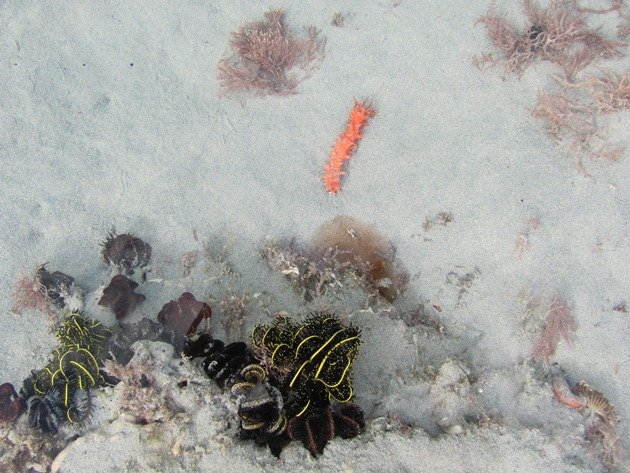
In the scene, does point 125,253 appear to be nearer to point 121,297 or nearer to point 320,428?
point 121,297

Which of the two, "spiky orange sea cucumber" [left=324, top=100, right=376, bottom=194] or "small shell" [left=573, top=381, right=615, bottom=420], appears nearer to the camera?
"small shell" [left=573, top=381, right=615, bottom=420]

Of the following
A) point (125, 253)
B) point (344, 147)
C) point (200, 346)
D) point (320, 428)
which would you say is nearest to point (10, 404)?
point (125, 253)

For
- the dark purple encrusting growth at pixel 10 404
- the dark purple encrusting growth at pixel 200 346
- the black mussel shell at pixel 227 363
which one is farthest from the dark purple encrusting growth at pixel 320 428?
the dark purple encrusting growth at pixel 10 404

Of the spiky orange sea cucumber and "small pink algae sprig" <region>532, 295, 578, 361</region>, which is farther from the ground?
the spiky orange sea cucumber

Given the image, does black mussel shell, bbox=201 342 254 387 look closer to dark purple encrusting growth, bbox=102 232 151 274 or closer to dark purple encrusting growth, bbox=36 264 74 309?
dark purple encrusting growth, bbox=102 232 151 274

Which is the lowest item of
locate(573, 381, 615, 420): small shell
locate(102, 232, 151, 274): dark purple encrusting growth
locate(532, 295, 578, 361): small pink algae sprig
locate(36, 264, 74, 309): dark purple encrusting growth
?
locate(36, 264, 74, 309): dark purple encrusting growth

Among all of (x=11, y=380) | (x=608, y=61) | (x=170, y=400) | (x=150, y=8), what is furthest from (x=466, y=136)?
(x=11, y=380)

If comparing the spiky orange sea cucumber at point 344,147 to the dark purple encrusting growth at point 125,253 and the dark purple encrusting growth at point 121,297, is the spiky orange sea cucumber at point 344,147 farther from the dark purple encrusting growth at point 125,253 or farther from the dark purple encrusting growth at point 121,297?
the dark purple encrusting growth at point 121,297

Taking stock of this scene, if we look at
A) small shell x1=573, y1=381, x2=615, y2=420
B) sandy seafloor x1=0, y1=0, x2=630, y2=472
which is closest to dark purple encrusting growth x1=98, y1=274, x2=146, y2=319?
sandy seafloor x1=0, y1=0, x2=630, y2=472
